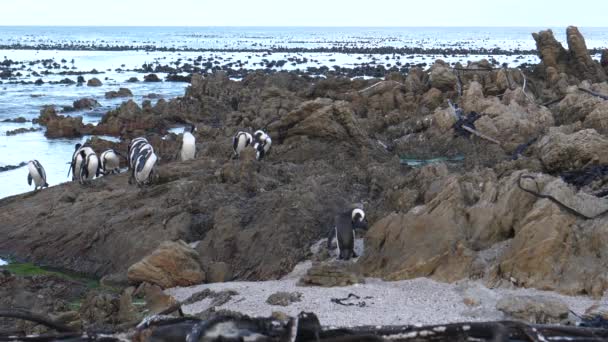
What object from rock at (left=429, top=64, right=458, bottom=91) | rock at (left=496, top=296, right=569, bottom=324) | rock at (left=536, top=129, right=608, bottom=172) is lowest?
rock at (left=429, top=64, right=458, bottom=91)

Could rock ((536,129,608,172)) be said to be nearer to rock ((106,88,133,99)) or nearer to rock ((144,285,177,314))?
rock ((144,285,177,314))

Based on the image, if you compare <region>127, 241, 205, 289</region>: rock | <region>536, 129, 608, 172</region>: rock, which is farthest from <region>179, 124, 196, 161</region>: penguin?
<region>536, 129, 608, 172</region>: rock

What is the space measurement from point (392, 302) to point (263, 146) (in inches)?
373

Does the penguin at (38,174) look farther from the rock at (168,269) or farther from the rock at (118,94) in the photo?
the rock at (118,94)

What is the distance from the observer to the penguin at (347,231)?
8.77 metres

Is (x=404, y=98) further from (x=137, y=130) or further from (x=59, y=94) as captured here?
(x=59, y=94)

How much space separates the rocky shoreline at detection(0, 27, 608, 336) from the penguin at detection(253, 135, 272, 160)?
172 mm

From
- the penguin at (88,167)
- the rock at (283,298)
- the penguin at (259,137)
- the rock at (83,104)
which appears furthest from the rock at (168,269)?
the rock at (83,104)

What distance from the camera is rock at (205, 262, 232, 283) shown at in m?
8.95

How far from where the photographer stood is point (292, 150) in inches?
622

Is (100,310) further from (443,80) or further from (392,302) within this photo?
(443,80)

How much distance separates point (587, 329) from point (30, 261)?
1080 centimetres

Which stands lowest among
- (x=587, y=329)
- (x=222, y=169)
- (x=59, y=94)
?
(x=59, y=94)

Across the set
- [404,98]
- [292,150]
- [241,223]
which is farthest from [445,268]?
[404,98]
